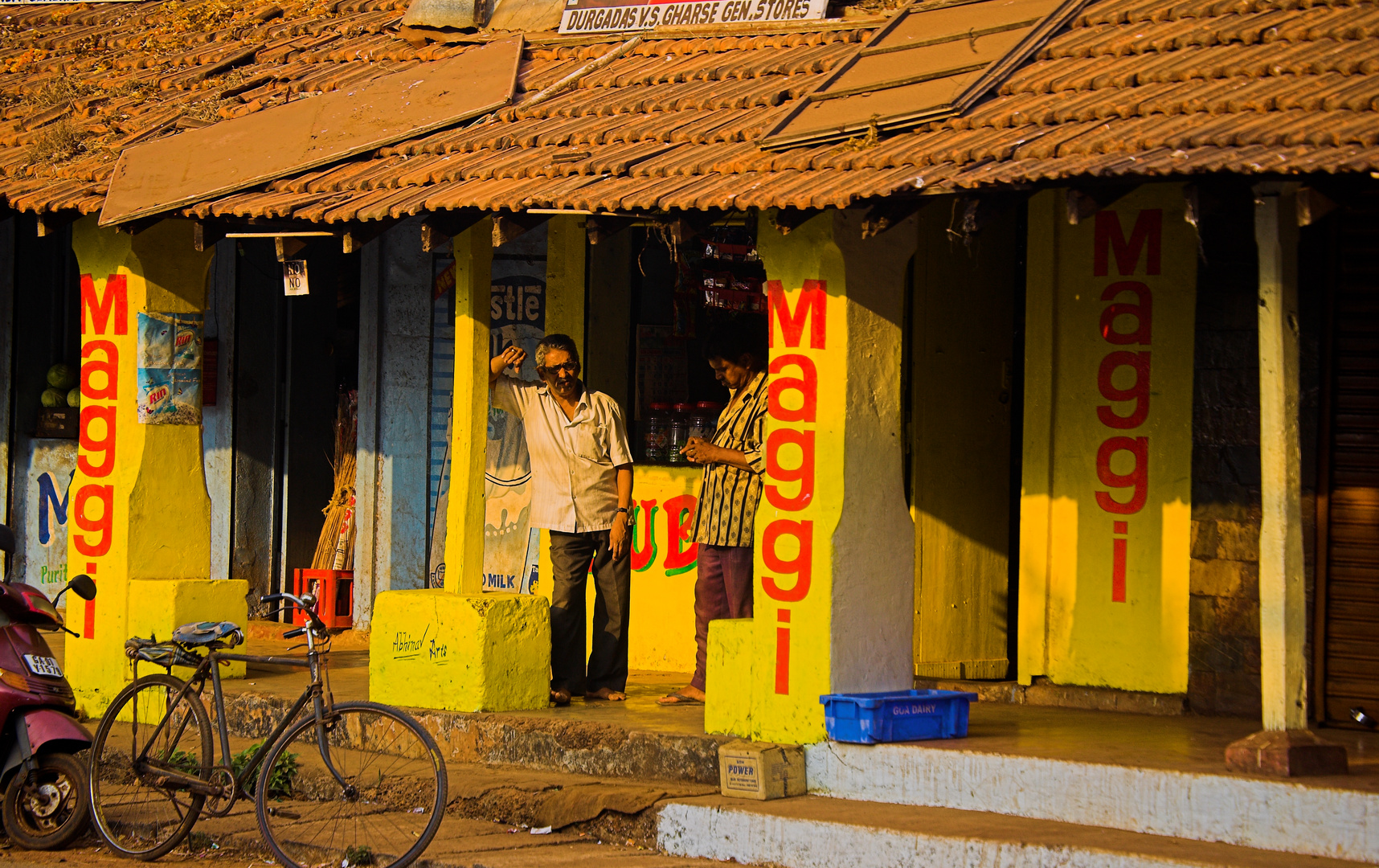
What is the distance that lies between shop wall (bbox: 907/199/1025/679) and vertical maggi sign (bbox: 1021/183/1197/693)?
50 centimetres

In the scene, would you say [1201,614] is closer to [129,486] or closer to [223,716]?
[223,716]

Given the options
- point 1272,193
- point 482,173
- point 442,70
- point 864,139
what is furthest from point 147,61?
point 1272,193

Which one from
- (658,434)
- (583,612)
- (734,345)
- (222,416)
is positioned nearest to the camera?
(734,345)

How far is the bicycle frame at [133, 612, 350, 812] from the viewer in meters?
6.05

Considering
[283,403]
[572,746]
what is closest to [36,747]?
[572,746]

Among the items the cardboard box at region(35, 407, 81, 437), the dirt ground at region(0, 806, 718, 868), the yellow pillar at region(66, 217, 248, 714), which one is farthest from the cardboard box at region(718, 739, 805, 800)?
the cardboard box at region(35, 407, 81, 437)

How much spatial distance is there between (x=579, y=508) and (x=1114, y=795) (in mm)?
3316

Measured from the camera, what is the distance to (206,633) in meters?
6.62

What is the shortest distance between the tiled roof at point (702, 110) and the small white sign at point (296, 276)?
41 cm

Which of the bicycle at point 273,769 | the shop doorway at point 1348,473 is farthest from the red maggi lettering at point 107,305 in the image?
the shop doorway at point 1348,473

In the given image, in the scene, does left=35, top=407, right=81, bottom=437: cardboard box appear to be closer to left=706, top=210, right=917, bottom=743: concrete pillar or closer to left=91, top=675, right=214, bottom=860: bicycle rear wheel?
left=91, top=675, right=214, bottom=860: bicycle rear wheel

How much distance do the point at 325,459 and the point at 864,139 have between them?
21.0 ft

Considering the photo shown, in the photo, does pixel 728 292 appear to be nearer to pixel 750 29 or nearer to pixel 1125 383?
pixel 750 29

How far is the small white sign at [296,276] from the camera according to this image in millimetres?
8609
